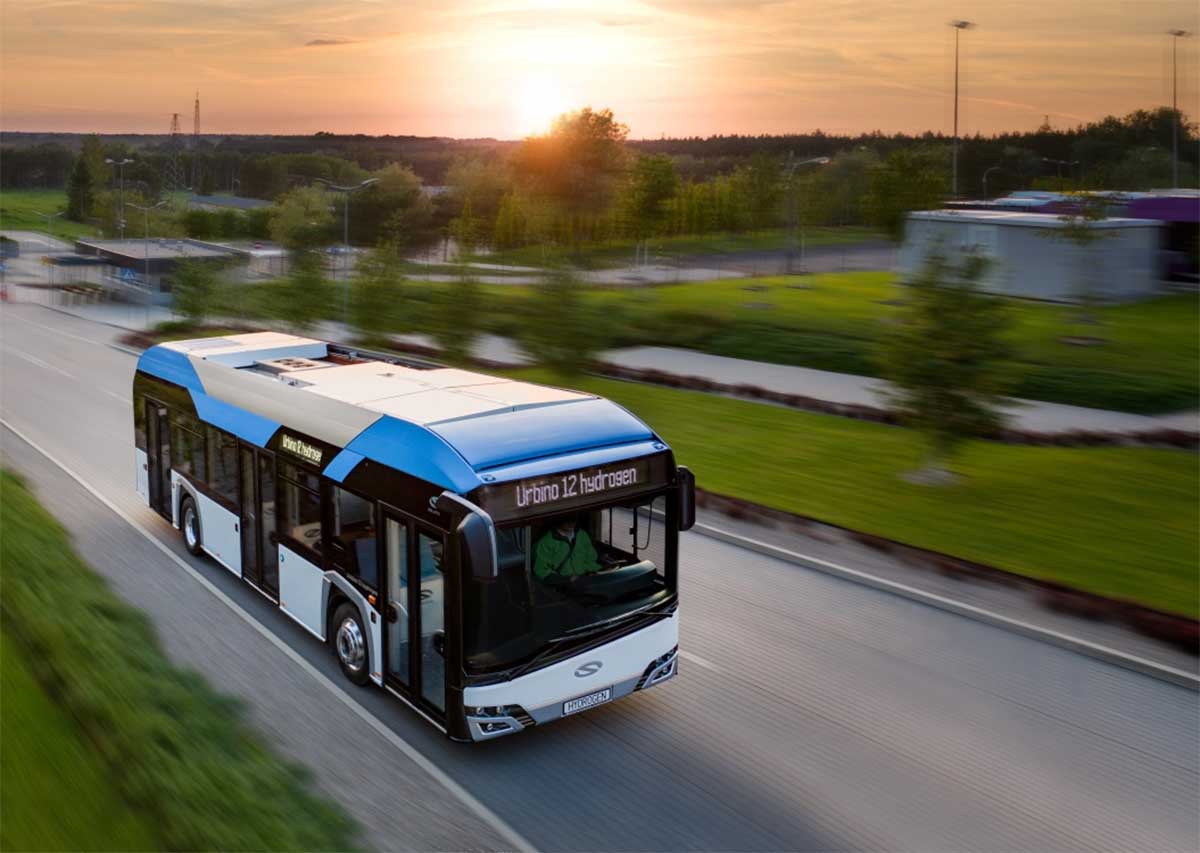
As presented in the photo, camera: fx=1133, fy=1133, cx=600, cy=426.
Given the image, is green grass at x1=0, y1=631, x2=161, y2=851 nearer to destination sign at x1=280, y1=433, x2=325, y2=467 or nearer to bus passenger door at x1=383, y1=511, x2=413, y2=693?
bus passenger door at x1=383, y1=511, x2=413, y2=693

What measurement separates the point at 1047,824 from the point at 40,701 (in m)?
6.58

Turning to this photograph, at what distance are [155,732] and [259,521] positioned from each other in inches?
225

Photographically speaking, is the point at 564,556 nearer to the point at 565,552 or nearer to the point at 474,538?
the point at 565,552

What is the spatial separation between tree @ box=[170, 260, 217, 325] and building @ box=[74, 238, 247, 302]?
41.1 feet

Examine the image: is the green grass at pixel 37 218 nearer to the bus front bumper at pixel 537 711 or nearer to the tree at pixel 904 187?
the tree at pixel 904 187

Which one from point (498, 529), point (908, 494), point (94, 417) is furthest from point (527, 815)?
point (94, 417)

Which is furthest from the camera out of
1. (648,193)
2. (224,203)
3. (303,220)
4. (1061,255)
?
(224,203)

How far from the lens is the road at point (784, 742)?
7.67 m

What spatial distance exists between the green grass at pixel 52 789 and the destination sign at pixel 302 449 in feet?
11.1

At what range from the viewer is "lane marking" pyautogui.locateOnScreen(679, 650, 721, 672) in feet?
33.9

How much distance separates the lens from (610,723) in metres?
9.22

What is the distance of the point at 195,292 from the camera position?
43531 mm

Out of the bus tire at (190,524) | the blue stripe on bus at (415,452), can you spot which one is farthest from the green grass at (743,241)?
the blue stripe on bus at (415,452)

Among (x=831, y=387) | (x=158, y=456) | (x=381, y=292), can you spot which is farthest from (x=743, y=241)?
(x=158, y=456)
